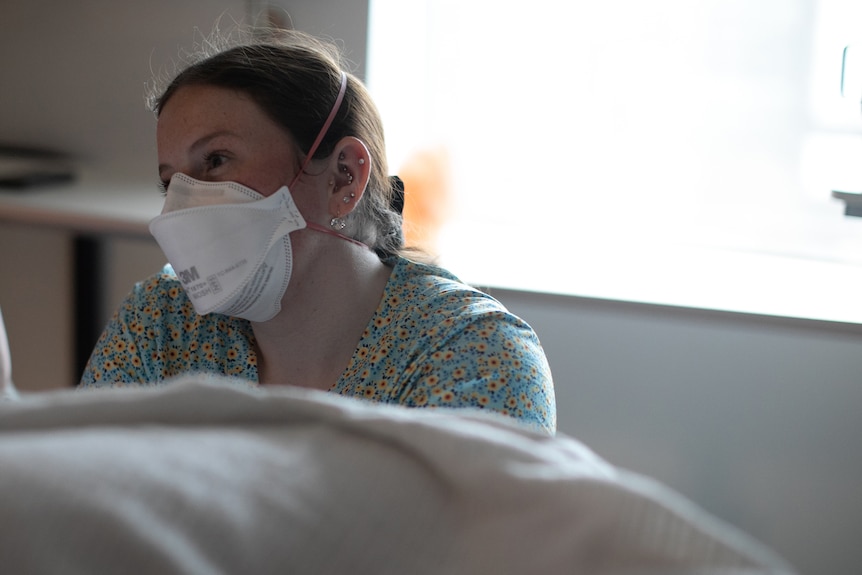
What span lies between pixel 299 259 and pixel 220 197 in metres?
0.15

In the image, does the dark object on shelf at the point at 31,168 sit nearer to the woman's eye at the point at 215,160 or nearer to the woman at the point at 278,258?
the woman at the point at 278,258

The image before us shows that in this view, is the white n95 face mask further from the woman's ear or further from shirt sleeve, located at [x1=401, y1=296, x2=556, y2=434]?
shirt sleeve, located at [x1=401, y1=296, x2=556, y2=434]

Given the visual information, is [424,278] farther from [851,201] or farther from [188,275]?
[851,201]

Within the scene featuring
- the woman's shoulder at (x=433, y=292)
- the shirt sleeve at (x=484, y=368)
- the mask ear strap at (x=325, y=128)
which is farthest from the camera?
the mask ear strap at (x=325, y=128)

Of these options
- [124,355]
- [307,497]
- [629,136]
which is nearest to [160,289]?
[124,355]

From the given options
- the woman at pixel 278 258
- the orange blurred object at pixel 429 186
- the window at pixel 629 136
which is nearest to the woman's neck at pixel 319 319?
the woman at pixel 278 258

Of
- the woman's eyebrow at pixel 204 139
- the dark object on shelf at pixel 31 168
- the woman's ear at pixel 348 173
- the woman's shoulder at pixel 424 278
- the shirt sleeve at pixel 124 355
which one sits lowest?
the dark object on shelf at pixel 31 168

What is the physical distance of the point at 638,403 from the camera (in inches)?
93.0

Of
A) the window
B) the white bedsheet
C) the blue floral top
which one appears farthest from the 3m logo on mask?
the window

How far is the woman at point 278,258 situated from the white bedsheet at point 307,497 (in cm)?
74

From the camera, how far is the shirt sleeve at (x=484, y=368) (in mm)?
1122

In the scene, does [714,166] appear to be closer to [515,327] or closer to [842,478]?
[842,478]

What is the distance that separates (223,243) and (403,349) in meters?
0.30

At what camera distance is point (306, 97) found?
1.42m
